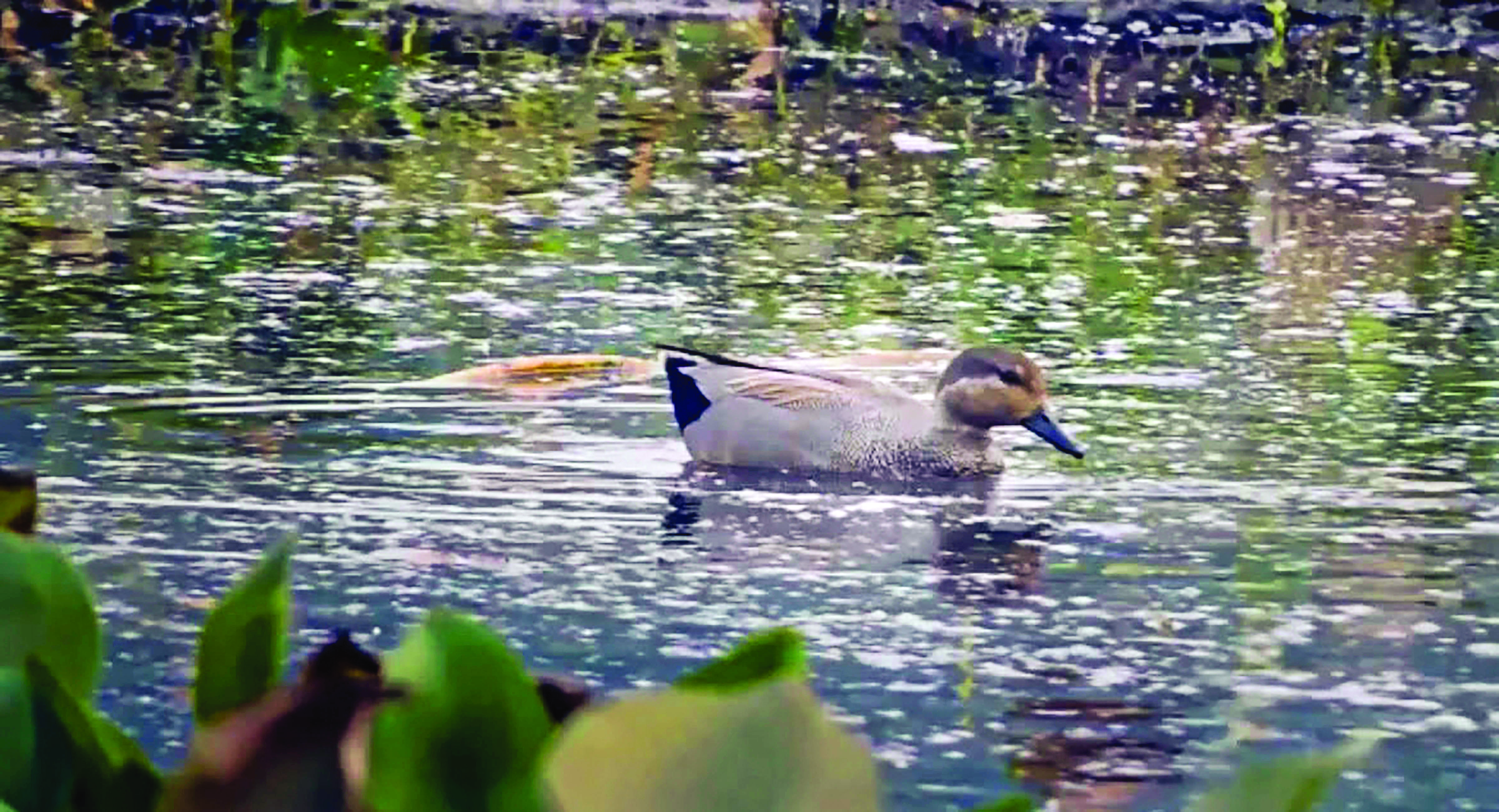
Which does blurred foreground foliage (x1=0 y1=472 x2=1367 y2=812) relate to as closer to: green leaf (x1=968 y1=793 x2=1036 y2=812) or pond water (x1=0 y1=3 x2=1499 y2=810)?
green leaf (x1=968 y1=793 x2=1036 y2=812)

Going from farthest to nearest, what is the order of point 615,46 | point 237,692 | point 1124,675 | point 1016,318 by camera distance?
point 615,46
point 1016,318
point 1124,675
point 237,692

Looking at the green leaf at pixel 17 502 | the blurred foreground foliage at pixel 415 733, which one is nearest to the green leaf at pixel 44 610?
the blurred foreground foliage at pixel 415 733

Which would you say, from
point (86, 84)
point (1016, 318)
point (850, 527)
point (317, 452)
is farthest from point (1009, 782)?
point (86, 84)

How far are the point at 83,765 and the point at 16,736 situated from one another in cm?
3

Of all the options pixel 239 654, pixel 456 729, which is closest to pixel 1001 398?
pixel 239 654

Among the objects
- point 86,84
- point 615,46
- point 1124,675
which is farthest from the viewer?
point 615,46

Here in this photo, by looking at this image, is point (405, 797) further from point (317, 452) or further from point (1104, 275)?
point (1104, 275)

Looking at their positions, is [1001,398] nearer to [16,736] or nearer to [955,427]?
[955,427]

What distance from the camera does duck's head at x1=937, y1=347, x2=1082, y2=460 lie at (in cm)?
687

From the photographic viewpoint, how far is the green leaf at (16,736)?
124 cm

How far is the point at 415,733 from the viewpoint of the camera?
114cm

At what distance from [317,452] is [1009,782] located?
2945 millimetres

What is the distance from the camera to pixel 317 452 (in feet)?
22.3

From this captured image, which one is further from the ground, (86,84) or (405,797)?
(405,797)
